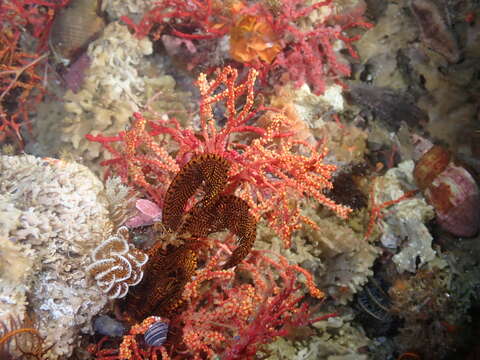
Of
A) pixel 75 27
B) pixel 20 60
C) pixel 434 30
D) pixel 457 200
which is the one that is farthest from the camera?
pixel 20 60

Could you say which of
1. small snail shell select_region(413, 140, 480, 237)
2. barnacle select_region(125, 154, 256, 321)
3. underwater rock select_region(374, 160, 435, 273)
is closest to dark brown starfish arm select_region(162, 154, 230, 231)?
barnacle select_region(125, 154, 256, 321)

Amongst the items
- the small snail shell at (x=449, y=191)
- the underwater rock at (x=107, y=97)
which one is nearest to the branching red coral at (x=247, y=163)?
the underwater rock at (x=107, y=97)

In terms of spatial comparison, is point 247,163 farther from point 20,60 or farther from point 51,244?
point 20,60

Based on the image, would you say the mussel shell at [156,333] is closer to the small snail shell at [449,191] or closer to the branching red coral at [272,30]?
the branching red coral at [272,30]

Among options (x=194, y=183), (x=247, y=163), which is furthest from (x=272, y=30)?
(x=194, y=183)

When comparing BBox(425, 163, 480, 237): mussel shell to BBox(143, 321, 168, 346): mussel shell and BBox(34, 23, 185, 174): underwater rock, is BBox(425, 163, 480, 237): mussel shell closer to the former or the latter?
BBox(34, 23, 185, 174): underwater rock

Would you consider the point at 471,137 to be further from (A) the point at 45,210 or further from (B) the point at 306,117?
(A) the point at 45,210

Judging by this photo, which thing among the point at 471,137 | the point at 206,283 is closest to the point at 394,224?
the point at 471,137
